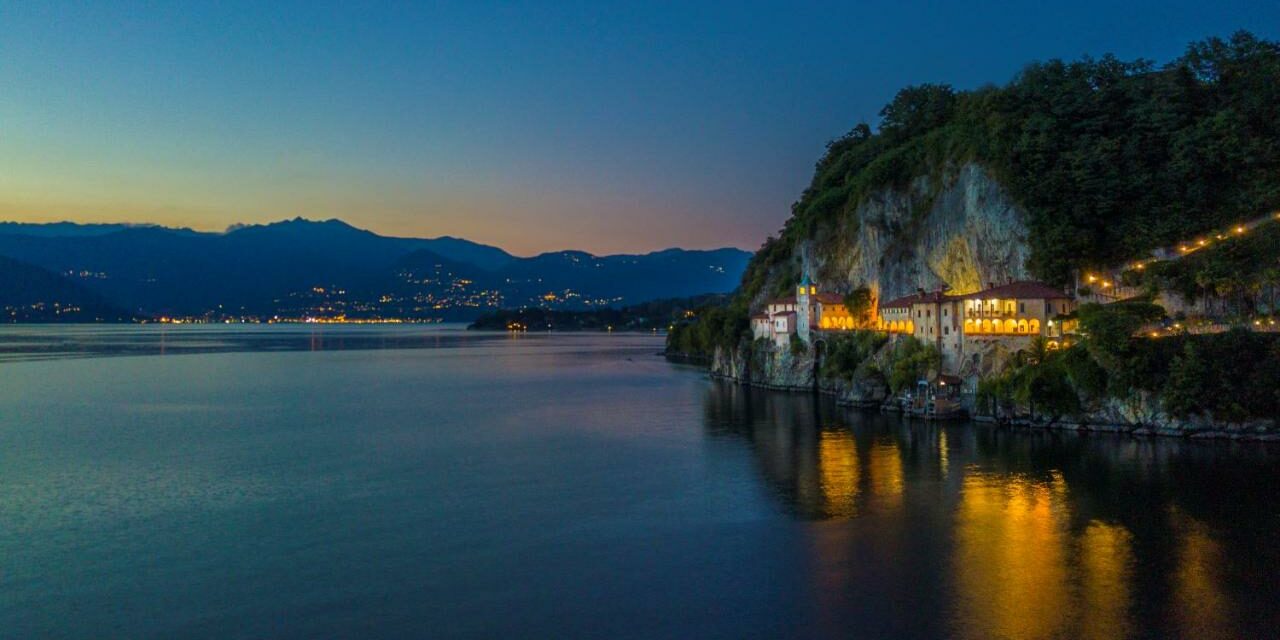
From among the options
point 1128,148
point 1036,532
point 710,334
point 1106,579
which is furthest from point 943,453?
point 710,334

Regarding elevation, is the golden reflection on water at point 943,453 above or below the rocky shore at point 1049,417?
below

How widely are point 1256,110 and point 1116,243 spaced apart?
11244 mm

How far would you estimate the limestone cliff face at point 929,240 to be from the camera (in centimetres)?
5272

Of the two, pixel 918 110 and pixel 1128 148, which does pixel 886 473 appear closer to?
pixel 1128 148

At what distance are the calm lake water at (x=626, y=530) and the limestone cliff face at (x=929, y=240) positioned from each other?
1435 cm

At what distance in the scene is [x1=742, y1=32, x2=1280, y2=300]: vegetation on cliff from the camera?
4506 centimetres

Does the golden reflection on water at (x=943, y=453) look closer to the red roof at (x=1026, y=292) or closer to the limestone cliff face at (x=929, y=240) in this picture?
the red roof at (x=1026, y=292)

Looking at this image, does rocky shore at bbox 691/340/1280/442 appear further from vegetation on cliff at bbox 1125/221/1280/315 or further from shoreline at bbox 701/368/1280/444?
vegetation on cliff at bbox 1125/221/1280/315

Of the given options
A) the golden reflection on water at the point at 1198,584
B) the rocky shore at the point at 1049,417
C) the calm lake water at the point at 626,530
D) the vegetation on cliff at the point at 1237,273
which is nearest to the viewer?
the golden reflection on water at the point at 1198,584

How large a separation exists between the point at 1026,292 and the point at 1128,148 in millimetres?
10336

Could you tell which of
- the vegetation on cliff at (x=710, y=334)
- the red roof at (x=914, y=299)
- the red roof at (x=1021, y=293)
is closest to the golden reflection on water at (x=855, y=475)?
the red roof at (x=1021, y=293)

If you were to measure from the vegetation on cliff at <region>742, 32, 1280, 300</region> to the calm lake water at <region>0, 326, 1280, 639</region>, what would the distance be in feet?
Answer: 47.4

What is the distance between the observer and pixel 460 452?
3831 centimetres

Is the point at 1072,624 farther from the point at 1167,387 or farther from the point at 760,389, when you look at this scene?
the point at 760,389
